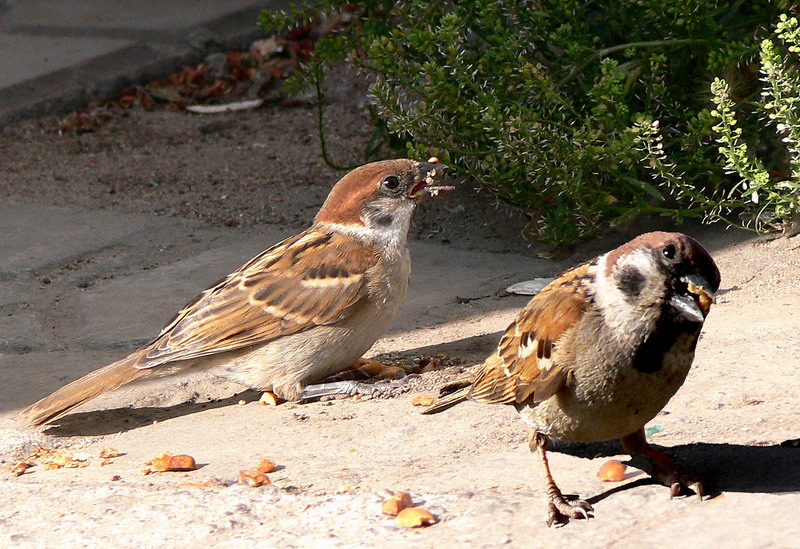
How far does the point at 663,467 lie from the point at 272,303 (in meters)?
1.98

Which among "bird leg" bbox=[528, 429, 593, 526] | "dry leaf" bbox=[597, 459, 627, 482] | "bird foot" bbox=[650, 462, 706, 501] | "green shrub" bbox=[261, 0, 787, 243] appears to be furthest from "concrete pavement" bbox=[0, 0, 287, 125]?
"bird foot" bbox=[650, 462, 706, 501]

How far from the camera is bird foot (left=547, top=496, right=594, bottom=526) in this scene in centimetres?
294

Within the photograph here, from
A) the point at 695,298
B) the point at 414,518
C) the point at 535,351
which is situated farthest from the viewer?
the point at 535,351

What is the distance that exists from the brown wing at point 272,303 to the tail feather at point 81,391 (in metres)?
0.06

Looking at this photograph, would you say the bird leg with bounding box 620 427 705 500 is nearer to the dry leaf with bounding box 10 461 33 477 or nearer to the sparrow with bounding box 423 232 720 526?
the sparrow with bounding box 423 232 720 526

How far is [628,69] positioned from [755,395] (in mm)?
2079

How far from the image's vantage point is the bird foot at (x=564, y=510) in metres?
2.94

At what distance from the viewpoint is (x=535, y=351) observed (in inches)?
129

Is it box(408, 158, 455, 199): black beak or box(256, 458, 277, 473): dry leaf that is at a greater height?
box(408, 158, 455, 199): black beak

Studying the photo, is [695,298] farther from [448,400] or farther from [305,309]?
[305,309]

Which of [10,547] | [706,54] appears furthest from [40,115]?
[10,547]

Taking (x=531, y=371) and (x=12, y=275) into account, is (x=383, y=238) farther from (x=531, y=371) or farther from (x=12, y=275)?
(x=12, y=275)

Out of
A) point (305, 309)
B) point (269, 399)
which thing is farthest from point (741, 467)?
point (269, 399)

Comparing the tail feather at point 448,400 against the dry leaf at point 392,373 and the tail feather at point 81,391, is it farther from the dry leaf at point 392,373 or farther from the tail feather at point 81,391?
the tail feather at point 81,391
